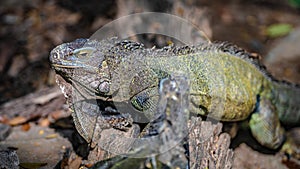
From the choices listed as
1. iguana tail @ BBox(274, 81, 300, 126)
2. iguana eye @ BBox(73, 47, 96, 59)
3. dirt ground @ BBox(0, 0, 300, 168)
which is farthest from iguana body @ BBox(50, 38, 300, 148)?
dirt ground @ BBox(0, 0, 300, 168)

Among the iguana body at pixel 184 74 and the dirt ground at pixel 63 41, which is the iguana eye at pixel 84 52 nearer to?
the iguana body at pixel 184 74

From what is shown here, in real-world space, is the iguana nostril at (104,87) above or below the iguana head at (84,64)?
below

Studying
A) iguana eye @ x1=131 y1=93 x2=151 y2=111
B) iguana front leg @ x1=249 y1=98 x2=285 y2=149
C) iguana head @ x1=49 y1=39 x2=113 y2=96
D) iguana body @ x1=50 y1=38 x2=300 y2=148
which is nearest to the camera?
iguana head @ x1=49 y1=39 x2=113 y2=96

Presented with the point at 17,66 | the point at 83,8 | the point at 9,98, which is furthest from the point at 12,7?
the point at 9,98

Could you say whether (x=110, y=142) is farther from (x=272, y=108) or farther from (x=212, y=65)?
(x=272, y=108)

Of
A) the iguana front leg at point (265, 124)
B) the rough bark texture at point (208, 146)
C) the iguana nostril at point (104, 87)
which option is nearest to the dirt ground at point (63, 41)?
the iguana front leg at point (265, 124)

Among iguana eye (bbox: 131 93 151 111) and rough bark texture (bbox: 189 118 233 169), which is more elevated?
iguana eye (bbox: 131 93 151 111)

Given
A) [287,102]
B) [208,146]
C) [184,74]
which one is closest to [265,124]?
[287,102]

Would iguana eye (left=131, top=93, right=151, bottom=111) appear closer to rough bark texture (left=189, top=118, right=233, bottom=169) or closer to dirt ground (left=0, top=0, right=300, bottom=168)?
rough bark texture (left=189, top=118, right=233, bottom=169)

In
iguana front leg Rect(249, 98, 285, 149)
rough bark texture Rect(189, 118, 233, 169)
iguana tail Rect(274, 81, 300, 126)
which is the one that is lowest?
rough bark texture Rect(189, 118, 233, 169)
